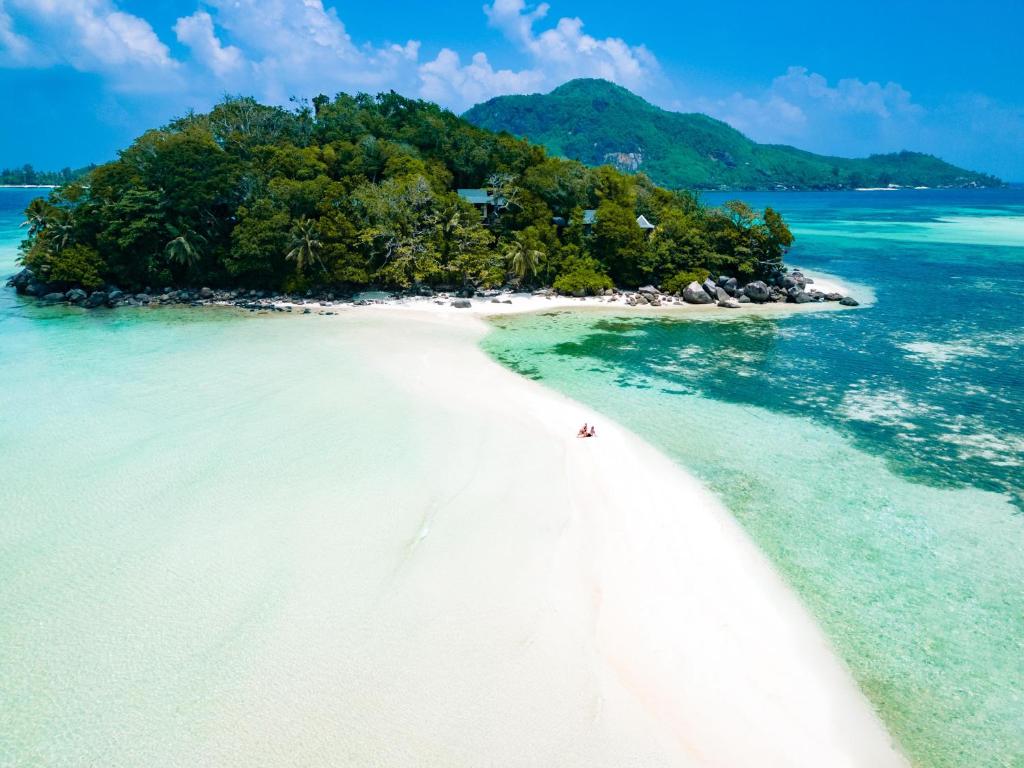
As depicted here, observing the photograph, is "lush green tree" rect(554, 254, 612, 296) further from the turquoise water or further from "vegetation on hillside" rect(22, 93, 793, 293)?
the turquoise water

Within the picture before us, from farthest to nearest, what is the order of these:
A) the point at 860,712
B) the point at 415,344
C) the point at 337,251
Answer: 1. the point at 337,251
2. the point at 415,344
3. the point at 860,712

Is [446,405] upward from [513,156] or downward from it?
downward

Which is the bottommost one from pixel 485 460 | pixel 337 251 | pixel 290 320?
pixel 485 460

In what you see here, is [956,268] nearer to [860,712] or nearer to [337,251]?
[337,251]

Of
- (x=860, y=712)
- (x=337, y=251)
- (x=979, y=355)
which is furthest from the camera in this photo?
(x=337, y=251)

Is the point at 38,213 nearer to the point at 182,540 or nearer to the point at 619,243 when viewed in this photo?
the point at 619,243

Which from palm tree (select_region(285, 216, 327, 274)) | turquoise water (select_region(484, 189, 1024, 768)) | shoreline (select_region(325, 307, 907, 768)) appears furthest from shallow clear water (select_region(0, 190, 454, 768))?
palm tree (select_region(285, 216, 327, 274))

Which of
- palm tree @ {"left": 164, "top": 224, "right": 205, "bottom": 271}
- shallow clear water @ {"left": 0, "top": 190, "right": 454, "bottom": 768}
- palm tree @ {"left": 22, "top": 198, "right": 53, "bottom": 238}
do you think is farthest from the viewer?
palm tree @ {"left": 22, "top": 198, "right": 53, "bottom": 238}

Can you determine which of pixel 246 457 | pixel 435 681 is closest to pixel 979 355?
pixel 435 681
